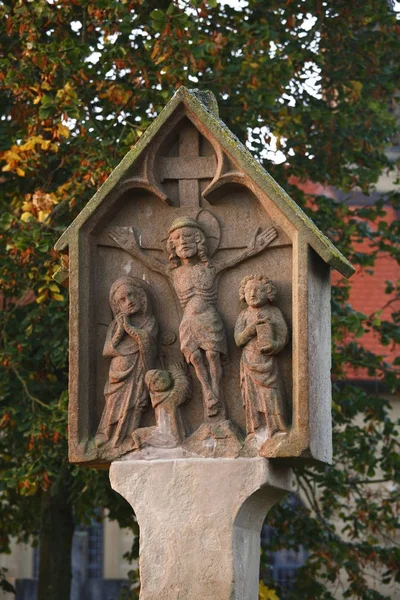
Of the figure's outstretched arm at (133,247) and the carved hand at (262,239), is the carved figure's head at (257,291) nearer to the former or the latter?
the carved hand at (262,239)

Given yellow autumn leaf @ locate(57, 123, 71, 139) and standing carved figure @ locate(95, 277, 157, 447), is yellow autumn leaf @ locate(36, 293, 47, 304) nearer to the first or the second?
yellow autumn leaf @ locate(57, 123, 71, 139)

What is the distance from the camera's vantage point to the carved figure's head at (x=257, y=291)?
7242 mm

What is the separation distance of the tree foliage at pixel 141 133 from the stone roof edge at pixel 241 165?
3.99 m

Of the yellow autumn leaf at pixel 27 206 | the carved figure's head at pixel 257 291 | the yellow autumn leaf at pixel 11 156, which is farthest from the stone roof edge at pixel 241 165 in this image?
the yellow autumn leaf at pixel 11 156

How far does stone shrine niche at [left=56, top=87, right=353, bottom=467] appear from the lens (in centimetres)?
714

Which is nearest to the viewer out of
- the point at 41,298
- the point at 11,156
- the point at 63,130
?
the point at 41,298

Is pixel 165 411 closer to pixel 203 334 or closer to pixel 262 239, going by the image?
pixel 203 334

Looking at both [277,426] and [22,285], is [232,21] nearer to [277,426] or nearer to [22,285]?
[22,285]

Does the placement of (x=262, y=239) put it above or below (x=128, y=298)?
above

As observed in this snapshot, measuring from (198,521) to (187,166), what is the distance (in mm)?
1719

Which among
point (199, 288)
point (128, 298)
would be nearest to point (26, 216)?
point (128, 298)

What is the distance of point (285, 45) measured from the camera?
13133 millimetres

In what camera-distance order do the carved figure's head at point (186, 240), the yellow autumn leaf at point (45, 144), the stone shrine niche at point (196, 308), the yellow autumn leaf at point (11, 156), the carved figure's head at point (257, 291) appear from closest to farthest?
1. the stone shrine niche at point (196, 308)
2. the carved figure's head at point (257, 291)
3. the carved figure's head at point (186, 240)
4. the yellow autumn leaf at point (45, 144)
5. the yellow autumn leaf at point (11, 156)

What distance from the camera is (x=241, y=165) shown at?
24.1 ft
